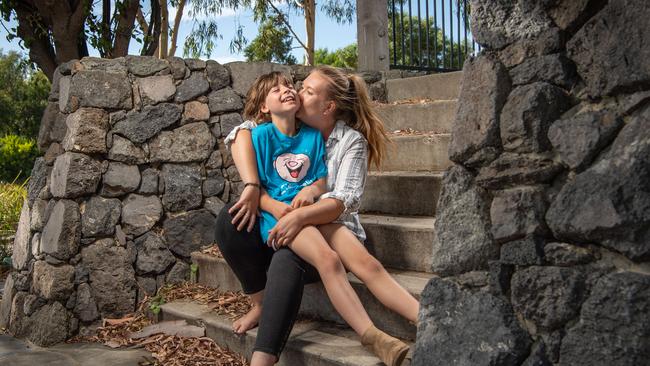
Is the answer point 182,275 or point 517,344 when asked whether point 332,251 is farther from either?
point 182,275

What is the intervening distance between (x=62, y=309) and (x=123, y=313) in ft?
1.09

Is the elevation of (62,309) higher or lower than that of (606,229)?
lower

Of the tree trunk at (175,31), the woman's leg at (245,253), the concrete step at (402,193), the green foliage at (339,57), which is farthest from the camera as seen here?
the green foliage at (339,57)

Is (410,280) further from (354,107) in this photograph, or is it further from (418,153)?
(418,153)

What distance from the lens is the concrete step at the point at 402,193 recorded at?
11.1ft

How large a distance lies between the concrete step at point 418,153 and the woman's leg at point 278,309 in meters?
1.31

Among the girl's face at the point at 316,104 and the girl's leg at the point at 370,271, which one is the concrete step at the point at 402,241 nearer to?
the girl's leg at the point at 370,271

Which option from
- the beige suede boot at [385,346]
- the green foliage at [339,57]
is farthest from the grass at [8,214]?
the green foliage at [339,57]

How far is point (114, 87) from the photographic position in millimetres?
3898

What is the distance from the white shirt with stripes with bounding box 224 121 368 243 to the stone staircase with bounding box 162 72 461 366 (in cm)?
27

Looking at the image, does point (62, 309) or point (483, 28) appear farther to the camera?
point (62, 309)

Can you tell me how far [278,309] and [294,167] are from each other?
69cm

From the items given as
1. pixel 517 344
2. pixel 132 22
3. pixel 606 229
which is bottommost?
pixel 517 344

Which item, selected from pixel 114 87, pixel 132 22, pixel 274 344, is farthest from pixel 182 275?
pixel 132 22
